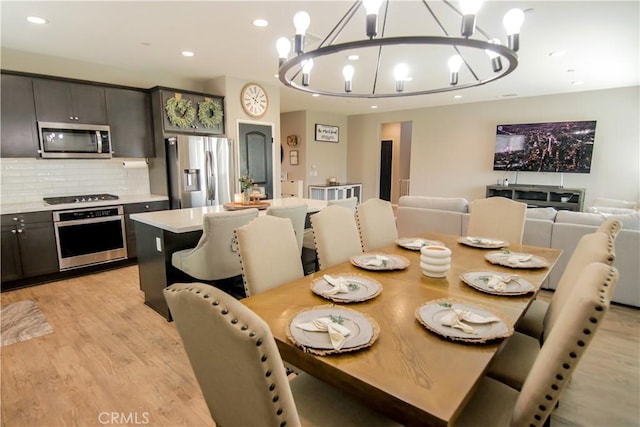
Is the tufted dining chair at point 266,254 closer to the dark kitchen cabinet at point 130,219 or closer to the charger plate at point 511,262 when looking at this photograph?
the charger plate at point 511,262

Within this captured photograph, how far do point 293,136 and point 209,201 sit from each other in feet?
13.2

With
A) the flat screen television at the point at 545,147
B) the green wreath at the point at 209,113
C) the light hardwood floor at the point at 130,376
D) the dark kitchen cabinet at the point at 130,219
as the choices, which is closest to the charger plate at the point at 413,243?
the light hardwood floor at the point at 130,376

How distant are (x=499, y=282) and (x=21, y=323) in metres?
3.67

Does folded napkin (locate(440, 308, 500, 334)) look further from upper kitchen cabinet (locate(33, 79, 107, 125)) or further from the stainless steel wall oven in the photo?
upper kitchen cabinet (locate(33, 79, 107, 125))

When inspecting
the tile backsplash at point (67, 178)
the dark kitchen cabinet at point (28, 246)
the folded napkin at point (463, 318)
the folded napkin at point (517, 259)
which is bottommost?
the dark kitchen cabinet at point (28, 246)

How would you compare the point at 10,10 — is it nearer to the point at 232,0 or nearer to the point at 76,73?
the point at 76,73

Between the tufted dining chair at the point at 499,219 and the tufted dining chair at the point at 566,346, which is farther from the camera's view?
the tufted dining chair at the point at 499,219

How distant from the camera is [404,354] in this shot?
106 centimetres

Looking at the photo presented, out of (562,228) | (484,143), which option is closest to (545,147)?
(484,143)

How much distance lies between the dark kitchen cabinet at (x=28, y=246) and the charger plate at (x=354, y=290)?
356 centimetres

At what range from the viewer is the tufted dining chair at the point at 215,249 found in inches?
94.7

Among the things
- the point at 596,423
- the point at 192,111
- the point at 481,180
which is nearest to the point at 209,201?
the point at 192,111

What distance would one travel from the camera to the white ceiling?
8.68ft

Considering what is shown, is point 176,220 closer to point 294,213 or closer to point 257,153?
point 294,213
